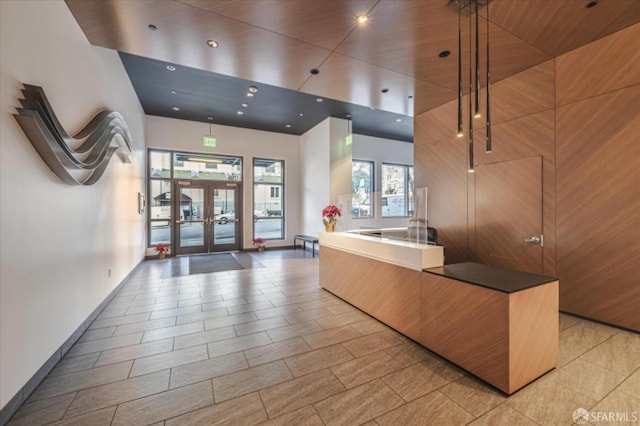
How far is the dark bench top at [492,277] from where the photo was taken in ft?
6.91

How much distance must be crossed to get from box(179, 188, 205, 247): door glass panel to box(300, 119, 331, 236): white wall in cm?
333

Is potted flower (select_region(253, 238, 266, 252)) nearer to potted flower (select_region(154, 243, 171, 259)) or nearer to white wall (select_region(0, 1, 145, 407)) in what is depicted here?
potted flower (select_region(154, 243, 171, 259))

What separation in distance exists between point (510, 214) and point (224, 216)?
7624 millimetres

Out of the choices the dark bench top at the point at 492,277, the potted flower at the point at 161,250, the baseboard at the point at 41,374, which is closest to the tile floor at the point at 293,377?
the baseboard at the point at 41,374

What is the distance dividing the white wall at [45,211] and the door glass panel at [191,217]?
4211 mm

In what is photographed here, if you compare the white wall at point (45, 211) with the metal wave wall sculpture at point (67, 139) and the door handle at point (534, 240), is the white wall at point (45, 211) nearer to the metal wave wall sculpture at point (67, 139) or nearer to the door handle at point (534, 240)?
the metal wave wall sculpture at point (67, 139)

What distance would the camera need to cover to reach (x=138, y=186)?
6.18 m

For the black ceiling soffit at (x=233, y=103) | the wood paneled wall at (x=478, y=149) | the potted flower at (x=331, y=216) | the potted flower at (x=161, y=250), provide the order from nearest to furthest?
the wood paneled wall at (x=478, y=149) → the potted flower at (x=331, y=216) → the black ceiling soffit at (x=233, y=103) → the potted flower at (x=161, y=250)

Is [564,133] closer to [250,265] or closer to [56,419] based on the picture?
[56,419]

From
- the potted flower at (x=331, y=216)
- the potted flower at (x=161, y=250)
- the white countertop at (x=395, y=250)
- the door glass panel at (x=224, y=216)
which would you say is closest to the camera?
the white countertop at (x=395, y=250)

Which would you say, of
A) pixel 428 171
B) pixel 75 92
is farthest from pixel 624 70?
pixel 75 92

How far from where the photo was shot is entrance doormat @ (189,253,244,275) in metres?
6.25

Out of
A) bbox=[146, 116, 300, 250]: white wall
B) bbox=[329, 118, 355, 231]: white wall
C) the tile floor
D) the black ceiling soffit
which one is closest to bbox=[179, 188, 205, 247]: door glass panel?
bbox=[146, 116, 300, 250]: white wall

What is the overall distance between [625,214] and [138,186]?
27.6ft
